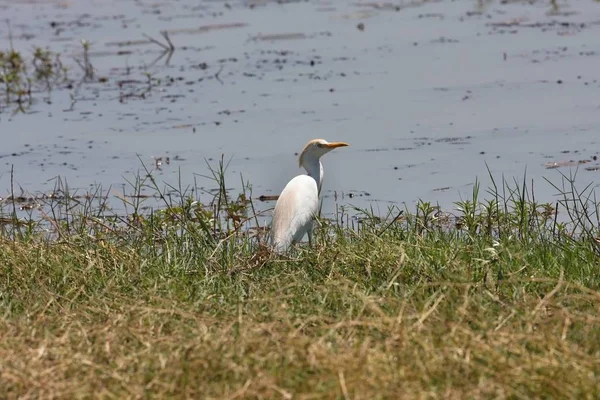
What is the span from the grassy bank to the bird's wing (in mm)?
175

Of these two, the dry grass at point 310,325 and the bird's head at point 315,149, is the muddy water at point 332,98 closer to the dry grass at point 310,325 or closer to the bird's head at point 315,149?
the bird's head at point 315,149

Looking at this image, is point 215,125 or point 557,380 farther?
point 215,125

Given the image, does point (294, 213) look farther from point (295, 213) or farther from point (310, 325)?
point (310, 325)

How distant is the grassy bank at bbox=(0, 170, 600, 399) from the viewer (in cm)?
320

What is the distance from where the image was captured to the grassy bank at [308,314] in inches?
126

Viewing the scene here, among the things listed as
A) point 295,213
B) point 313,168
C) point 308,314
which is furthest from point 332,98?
point 308,314

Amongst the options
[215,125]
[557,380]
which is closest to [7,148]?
[215,125]

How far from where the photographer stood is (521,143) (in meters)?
8.07

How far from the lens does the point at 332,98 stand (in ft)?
32.2

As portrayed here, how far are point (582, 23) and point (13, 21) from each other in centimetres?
648

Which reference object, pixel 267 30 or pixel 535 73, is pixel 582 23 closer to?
pixel 535 73

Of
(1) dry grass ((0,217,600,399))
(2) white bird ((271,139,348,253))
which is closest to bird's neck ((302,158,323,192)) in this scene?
(2) white bird ((271,139,348,253))

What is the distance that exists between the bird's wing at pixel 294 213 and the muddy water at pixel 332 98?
0.65m

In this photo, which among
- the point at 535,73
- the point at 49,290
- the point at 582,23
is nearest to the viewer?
the point at 49,290
